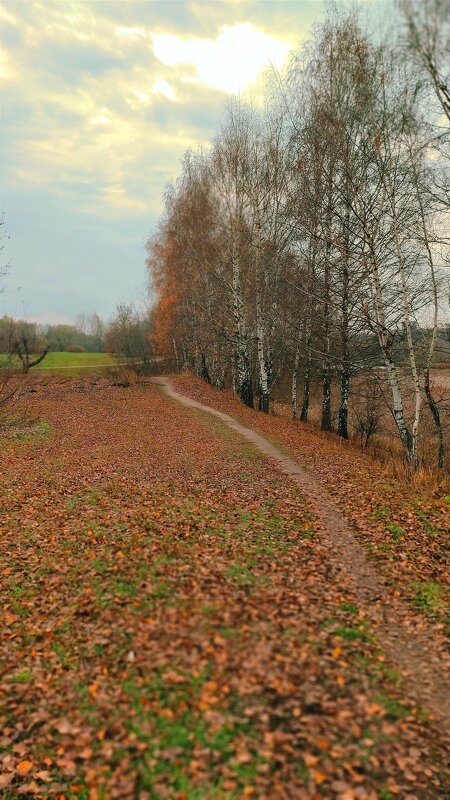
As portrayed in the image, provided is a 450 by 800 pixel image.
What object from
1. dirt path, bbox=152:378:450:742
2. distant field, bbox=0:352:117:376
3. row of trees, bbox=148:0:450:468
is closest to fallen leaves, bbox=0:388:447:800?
dirt path, bbox=152:378:450:742

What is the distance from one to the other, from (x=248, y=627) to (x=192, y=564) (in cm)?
226

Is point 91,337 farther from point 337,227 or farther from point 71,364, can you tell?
point 337,227

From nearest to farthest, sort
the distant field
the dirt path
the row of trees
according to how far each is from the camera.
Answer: the dirt path
the row of trees
the distant field

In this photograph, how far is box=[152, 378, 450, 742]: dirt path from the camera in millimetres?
5949

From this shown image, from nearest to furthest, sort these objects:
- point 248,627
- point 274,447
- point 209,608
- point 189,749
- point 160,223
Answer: point 189,749 → point 248,627 → point 209,608 → point 274,447 → point 160,223

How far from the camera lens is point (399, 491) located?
41.8 ft

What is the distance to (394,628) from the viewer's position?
7168 millimetres

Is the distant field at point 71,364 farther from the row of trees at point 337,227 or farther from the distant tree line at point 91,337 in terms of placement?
the row of trees at point 337,227

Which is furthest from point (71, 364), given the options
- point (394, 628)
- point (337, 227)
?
point (394, 628)

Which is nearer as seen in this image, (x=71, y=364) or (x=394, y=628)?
(x=394, y=628)

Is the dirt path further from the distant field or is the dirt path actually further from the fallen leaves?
the distant field

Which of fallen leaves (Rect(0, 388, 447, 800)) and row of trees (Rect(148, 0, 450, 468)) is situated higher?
row of trees (Rect(148, 0, 450, 468))

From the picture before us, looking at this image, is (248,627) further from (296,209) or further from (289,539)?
(296,209)

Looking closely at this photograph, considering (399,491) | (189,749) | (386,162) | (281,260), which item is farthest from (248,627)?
(281,260)
